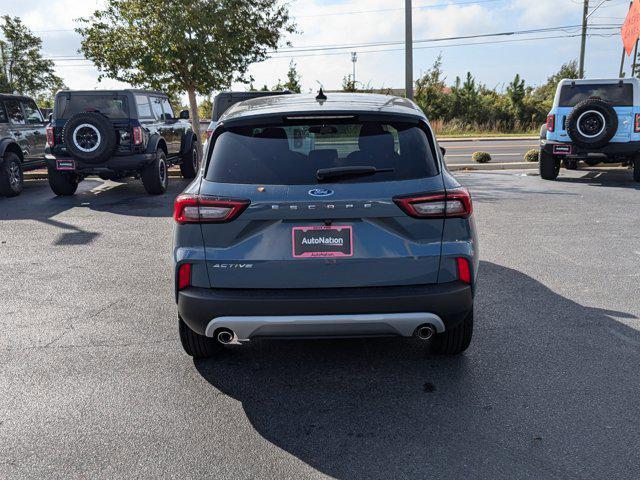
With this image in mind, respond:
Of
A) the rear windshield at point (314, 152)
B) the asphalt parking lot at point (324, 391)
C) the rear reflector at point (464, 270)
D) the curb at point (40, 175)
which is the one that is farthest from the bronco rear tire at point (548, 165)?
the rear reflector at point (464, 270)

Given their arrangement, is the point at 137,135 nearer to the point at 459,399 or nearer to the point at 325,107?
the point at 325,107

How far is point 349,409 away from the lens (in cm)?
338

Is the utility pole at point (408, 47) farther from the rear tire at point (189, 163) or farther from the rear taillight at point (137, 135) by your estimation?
the rear taillight at point (137, 135)

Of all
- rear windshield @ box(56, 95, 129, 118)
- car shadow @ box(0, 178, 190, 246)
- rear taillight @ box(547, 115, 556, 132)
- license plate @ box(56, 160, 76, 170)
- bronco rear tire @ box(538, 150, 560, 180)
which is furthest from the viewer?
bronco rear tire @ box(538, 150, 560, 180)

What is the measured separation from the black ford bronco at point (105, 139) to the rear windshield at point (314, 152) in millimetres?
7879

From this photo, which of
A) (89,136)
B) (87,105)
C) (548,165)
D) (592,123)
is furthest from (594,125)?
(87,105)

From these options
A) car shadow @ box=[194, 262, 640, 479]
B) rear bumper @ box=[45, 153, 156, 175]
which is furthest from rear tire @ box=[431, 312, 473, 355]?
rear bumper @ box=[45, 153, 156, 175]

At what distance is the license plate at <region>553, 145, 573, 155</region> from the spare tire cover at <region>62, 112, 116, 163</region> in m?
8.97

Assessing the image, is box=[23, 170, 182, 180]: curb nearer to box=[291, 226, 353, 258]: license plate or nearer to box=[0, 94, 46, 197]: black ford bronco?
box=[0, 94, 46, 197]: black ford bronco

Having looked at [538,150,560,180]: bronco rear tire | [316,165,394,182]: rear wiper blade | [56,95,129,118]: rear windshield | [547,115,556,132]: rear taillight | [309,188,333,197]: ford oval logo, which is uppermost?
[56,95,129,118]: rear windshield

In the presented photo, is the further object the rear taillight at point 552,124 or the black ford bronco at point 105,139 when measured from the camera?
the rear taillight at point 552,124

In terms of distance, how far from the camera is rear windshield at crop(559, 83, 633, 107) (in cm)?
1253

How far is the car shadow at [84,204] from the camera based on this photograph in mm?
8730

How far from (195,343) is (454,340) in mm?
1718
